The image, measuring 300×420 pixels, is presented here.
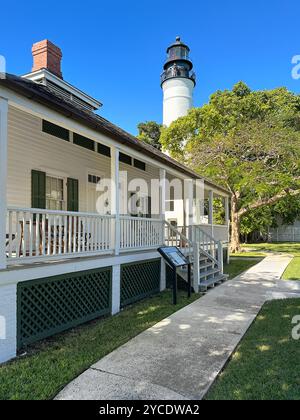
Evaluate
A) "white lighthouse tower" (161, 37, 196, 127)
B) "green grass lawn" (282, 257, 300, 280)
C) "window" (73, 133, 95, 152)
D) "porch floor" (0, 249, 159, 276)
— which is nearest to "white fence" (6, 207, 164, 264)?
"porch floor" (0, 249, 159, 276)

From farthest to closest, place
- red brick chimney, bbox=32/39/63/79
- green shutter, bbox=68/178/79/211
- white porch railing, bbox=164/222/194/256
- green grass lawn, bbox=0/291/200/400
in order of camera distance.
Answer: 1. red brick chimney, bbox=32/39/63/79
2. white porch railing, bbox=164/222/194/256
3. green shutter, bbox=68/178/79/211
4. green grass lawn, bbox=0/291/200/400

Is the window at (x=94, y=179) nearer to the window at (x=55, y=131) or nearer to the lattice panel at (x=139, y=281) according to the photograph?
the window at (x=55, y=131)

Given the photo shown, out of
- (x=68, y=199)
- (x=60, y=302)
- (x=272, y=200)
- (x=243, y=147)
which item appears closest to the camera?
(x=60, y=302)

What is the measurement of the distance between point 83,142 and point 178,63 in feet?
88.5

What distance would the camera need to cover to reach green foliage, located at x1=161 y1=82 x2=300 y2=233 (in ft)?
63.5

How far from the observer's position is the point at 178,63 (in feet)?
107

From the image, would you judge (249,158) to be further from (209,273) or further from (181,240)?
(209,273)

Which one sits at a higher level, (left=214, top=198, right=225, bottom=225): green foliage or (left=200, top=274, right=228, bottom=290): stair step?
(left=214, top=198, right=225, bottom=225): green foliage

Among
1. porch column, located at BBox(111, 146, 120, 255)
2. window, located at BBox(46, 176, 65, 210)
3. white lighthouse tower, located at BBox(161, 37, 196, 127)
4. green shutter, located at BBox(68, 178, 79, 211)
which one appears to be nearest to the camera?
porch column, located at BBox(111, 146, 120, 255)

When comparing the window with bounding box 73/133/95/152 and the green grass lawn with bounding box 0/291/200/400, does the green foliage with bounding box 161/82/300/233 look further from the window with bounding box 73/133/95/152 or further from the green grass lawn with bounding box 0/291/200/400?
the green grass lawn with bounding box 0/291/200/400

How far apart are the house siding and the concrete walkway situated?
4.71 m

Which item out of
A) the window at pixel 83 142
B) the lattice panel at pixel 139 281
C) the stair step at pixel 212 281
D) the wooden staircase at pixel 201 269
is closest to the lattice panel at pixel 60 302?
the lattice panel at pixel 139 281

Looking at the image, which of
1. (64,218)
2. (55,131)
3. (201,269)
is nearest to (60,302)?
(64,218)

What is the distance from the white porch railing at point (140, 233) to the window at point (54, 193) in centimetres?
215
